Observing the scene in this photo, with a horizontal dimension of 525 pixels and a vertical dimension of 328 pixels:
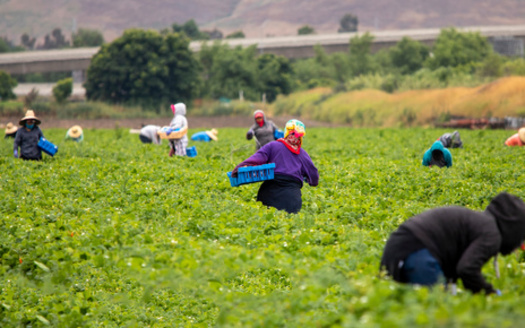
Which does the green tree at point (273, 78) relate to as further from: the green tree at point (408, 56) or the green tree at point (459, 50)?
the green tree at point (459, 50)

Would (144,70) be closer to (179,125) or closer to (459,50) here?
(459,50)

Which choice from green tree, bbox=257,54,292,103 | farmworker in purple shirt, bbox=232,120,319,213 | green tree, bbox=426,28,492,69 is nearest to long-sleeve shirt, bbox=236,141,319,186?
farmworker in purple shirt, bbox=232,120,319,213

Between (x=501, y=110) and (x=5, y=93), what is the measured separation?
60.8m

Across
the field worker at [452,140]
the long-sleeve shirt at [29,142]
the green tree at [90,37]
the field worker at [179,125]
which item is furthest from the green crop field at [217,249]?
the green tree at [90,37]

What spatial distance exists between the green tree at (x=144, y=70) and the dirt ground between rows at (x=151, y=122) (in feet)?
16.7

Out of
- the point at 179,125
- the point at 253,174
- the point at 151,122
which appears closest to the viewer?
the point at 253,174

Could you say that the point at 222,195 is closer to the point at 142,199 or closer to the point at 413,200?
the point at 142,199

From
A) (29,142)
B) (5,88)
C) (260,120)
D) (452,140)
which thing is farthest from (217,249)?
(5,88)

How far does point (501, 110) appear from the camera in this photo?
136 feet

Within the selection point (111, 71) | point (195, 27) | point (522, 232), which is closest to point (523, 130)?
point (522, 232)

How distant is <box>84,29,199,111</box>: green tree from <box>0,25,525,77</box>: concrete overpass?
2313 centimetres

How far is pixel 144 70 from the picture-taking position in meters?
65.6

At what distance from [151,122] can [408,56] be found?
35147 millimetres

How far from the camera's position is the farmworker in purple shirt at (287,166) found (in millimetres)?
9500
